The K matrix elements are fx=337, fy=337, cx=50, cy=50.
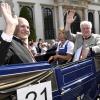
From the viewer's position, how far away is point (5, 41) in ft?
11.1

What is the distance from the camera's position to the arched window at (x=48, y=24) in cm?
3109

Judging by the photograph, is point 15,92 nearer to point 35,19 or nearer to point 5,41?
point 5,41

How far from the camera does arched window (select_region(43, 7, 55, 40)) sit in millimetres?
31094

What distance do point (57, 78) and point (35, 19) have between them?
2640 centimetres

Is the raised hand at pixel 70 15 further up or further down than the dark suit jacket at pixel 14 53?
further up

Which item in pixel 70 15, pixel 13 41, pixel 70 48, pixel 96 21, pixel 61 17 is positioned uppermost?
pixel 70 15

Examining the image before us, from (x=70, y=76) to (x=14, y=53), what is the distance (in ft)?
2.62

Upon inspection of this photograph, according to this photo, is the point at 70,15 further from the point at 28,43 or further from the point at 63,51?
the point at 28,43

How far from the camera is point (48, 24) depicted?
31.6 m

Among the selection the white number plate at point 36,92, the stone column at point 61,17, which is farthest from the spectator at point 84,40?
the stone column at point 61,17

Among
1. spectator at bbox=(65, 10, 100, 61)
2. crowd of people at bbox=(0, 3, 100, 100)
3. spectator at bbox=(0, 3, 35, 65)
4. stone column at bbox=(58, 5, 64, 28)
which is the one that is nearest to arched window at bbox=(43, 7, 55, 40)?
stone column at bbox=(58, 5, 64, 28)

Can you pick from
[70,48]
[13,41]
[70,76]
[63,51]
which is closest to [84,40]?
[70,48]

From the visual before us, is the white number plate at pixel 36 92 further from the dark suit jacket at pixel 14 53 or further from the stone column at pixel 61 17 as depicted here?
the stone column at pixel 61 17

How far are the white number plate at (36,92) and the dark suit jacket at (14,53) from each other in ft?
1.47
